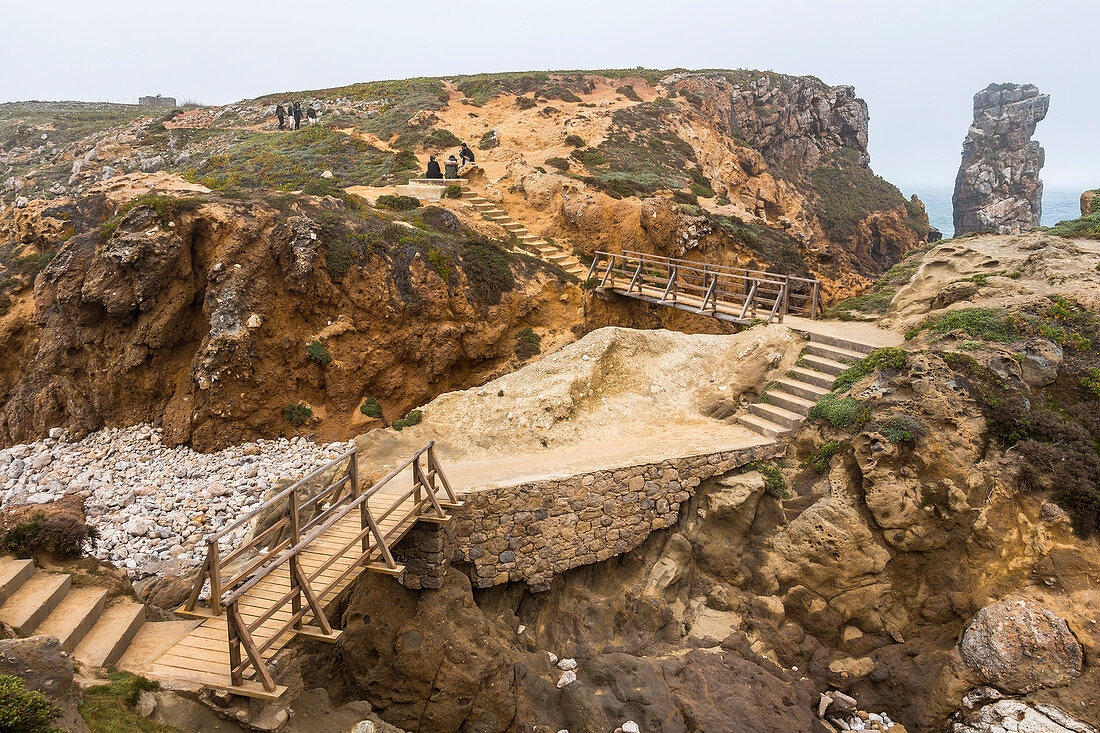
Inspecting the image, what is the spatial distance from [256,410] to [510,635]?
1126 centimetres

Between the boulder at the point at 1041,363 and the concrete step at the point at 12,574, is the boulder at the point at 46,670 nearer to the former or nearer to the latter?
the concrete step at the point at 12,574

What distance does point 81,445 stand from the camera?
17.1 metres

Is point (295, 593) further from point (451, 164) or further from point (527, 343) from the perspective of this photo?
point (451, 164)

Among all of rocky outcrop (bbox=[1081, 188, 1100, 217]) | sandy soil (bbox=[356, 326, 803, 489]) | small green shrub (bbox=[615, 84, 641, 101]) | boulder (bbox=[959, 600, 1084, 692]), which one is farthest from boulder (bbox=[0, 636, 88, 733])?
small green shrub (bbox=[615, 84, 641, 101])

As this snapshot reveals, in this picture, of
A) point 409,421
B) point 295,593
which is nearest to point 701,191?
point 409,421

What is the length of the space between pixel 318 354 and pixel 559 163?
18380 mm

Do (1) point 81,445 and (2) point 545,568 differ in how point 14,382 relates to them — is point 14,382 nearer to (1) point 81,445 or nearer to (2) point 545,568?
(1) point 81,445

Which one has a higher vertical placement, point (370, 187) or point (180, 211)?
point (370, 187)

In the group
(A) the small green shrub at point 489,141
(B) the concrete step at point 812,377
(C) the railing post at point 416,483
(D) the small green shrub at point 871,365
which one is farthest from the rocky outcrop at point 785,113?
(C) the railing post at point 416,483

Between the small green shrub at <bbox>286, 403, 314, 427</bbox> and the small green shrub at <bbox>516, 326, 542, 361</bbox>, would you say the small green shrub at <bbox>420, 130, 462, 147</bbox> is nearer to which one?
the small green shrub at <bbox>516, 326, 542, 361</bbox>

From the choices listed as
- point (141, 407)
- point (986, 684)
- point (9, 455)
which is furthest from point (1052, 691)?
point (9, 455)

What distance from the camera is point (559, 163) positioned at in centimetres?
3131

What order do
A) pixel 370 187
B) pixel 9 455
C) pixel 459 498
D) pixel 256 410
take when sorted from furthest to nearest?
pixel 370 187, pixel 256 410, pixel 9 455, pixel 459 498

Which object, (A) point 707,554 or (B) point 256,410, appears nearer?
(A) point 707,554
